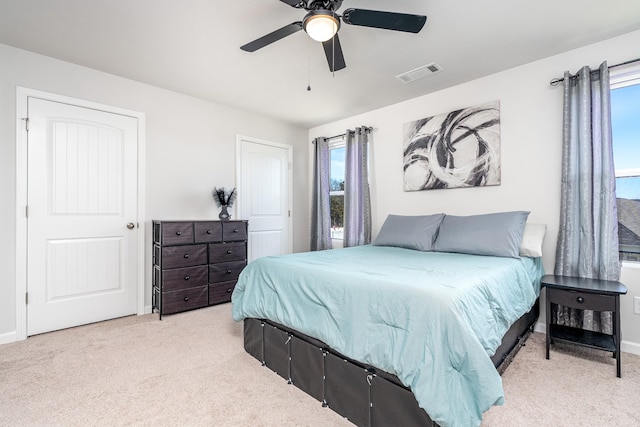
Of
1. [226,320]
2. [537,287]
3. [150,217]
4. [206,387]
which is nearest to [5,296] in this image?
[150,217]

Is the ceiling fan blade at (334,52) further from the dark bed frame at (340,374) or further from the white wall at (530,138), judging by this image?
the dark bed frame at (340,374)

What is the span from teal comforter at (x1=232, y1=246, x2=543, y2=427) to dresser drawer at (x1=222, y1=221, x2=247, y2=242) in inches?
54.1

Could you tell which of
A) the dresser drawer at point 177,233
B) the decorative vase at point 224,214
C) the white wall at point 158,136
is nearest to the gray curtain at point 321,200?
the white wall at point 158,136

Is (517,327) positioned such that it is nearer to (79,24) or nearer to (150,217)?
(150,217)

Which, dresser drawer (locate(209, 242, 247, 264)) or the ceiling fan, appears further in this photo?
dresser drawer (locate(209, 242, 247, 264))

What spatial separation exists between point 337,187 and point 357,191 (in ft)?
1.76

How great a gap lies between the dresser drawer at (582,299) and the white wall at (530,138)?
579mm

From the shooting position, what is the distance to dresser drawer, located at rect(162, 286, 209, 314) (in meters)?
3.10

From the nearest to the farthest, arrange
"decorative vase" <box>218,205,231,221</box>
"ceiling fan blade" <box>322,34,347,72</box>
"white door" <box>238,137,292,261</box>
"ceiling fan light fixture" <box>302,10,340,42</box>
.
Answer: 1. "ceiling fan light fixture" <box>302,10,340,42</box>
2. "ceiling fan blade" <box>322,34,347,72</box>
3. "decorative vase" <box>218,205,231,221</box>
4. "white door" <box>238,137,292,261</box>

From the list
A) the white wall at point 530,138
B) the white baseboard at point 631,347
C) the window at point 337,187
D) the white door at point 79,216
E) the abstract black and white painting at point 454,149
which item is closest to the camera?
the white baseboard at point 631,347

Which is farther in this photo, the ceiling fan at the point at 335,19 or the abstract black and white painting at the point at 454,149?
the abstract black and white painting at the point at 454,149

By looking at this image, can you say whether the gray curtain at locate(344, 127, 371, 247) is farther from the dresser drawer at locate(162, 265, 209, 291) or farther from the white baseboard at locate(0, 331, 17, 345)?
the white baseboard at locate(0, 331, 17, 345)

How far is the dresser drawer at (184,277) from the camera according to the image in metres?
3.10

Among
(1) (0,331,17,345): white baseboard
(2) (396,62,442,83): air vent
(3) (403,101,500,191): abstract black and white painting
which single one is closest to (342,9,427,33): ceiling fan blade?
(2) (396,62,442,83): air vent
